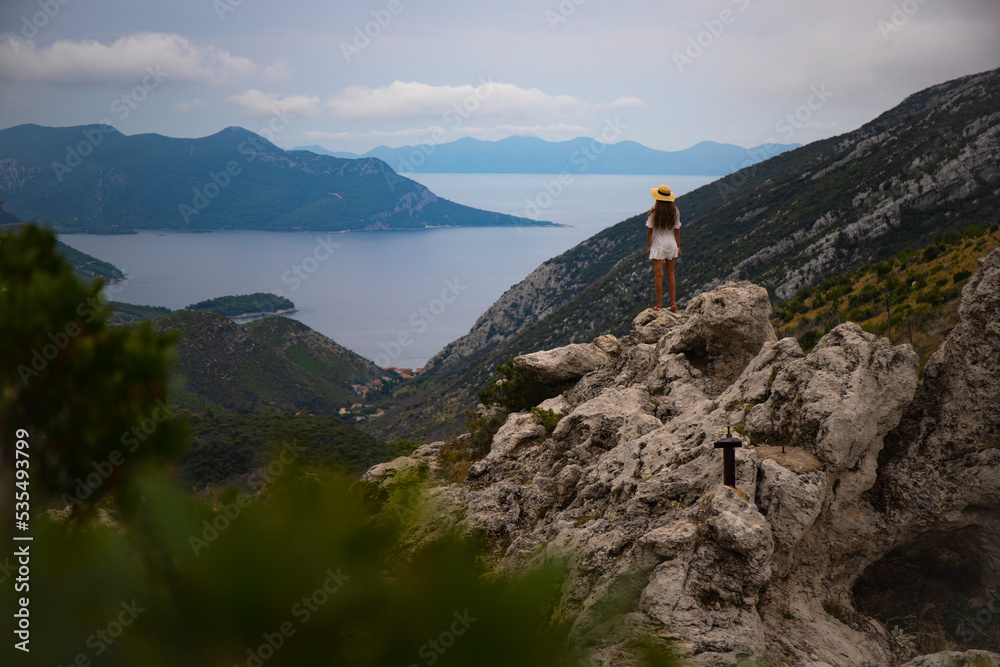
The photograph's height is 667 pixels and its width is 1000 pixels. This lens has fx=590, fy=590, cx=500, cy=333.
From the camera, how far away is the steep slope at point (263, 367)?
72.2 metres

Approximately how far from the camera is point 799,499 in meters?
5.74

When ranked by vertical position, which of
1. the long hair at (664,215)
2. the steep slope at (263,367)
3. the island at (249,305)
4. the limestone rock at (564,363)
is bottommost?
the steep slope at (263,367)

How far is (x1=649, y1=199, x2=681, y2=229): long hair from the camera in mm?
11508

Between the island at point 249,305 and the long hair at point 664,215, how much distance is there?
131 m

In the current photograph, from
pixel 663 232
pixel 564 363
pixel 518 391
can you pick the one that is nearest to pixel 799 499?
pixel 663 232

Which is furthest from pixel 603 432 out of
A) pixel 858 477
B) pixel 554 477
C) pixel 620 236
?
pixel 620 236

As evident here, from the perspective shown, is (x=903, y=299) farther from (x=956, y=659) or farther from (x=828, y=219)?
(x=828, y=219)

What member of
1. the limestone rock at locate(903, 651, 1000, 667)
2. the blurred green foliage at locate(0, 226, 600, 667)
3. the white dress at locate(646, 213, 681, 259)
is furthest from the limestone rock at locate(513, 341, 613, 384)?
the blurred green foliage at locate(0, 226, 600, 667)

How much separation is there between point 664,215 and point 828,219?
1712 inches

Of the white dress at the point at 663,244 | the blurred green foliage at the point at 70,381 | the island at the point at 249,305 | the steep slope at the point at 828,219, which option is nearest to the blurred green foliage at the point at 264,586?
the blurred green foliage at the point at 70,381

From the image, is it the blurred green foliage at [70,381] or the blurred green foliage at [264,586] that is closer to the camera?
the blurred green foliage at [264,586]

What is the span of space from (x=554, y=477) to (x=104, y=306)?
768cm

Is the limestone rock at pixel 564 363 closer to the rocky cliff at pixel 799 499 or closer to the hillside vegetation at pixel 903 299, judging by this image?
the rocky cliff at pixel 799 499

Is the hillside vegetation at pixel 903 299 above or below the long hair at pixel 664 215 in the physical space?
below
